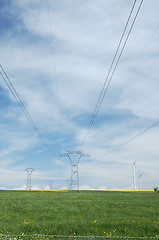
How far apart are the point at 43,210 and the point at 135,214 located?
31.3 feet

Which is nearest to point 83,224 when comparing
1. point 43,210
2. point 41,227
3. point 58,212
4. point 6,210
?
point 41,227

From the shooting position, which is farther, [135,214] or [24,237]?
[135,214]

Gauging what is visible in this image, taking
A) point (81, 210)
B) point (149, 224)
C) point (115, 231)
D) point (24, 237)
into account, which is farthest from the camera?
point (81, 210)

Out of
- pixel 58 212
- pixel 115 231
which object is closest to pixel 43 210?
pixel 58 212

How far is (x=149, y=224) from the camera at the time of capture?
19.7m

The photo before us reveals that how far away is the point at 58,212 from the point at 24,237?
384 inches

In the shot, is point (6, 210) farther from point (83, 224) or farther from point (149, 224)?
point (149, 224)

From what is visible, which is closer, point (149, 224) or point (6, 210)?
point (149, 224)

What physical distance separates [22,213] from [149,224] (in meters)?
13.0

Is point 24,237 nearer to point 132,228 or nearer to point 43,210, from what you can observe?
point 132,228

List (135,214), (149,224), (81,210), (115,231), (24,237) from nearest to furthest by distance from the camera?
(24,237) → (115,231) → (149,224) → (135,214) → (81,210)

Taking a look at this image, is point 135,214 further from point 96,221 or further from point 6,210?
point 6,210

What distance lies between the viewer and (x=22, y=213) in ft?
85.5

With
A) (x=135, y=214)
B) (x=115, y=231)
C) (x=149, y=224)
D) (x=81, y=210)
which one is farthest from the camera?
(x=81, y=210)
